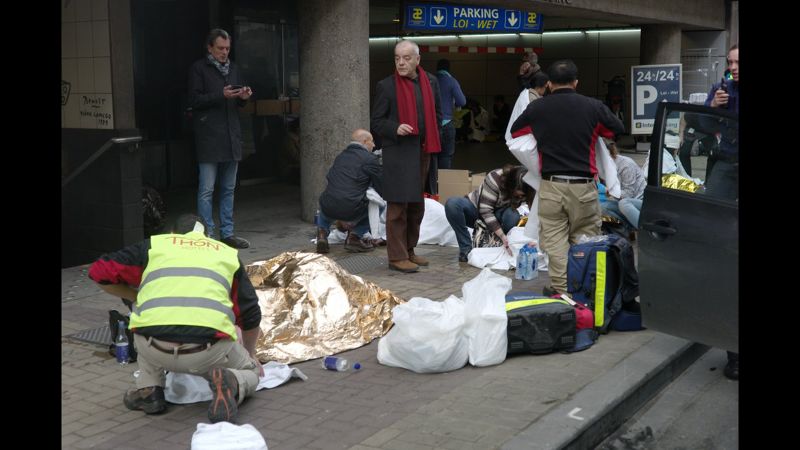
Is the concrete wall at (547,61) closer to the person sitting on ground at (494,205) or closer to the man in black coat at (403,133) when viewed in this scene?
the person sitting on ground at (494,205)

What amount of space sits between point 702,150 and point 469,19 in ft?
26.9

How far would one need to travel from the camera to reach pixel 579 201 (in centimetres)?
684

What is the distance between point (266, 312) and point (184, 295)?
1.75 meters

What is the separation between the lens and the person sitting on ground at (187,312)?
4.56 meters

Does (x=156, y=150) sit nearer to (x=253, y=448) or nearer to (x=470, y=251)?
(x=470, y=251)

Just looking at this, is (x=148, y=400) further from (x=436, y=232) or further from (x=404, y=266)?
(x=436, y=232)

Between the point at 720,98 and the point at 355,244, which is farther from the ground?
the point at 720,98

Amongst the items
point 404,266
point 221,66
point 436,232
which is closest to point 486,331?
point 404,266

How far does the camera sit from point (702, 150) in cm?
525

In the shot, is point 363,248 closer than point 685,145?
No

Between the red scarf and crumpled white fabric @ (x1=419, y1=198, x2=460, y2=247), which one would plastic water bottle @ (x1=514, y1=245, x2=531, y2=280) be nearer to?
the red scarf

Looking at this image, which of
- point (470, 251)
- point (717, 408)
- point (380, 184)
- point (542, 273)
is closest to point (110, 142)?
point (380, 184)

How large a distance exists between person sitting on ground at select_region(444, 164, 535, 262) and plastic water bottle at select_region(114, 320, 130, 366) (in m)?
3.58

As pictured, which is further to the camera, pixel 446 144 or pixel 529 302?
pixel 446 144
